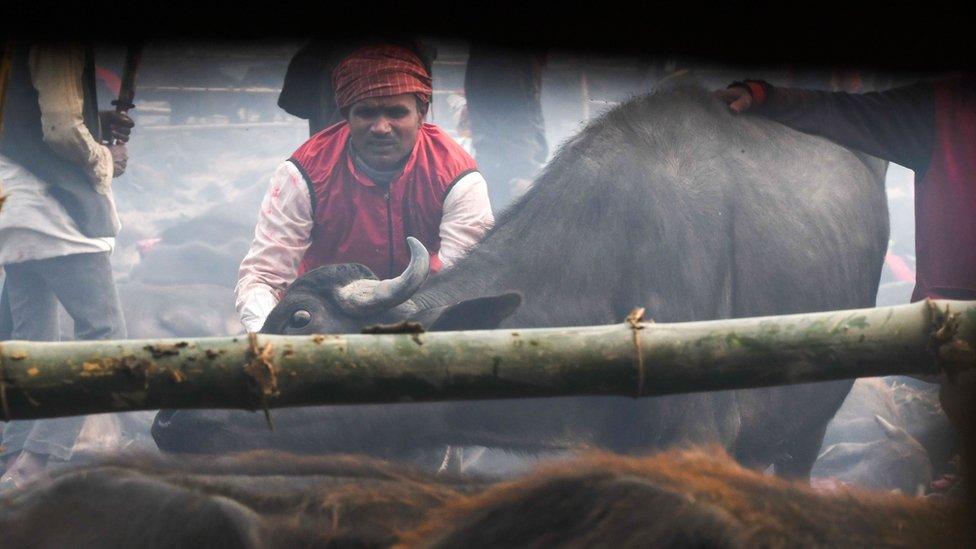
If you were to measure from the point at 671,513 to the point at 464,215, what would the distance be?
7.28 feet

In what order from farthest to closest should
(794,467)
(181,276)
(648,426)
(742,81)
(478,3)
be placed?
(181,276) → (794,467) → (742,81) → (648,426) → (478,3)

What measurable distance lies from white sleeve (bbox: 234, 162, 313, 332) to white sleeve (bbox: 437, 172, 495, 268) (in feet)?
1.69

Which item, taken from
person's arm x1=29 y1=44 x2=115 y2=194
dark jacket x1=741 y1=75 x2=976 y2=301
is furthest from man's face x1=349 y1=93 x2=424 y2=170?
dark jacket x1=741 y1=75 x2=976 y2=301

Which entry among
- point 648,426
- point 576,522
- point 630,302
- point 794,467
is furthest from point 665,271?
point 576,522

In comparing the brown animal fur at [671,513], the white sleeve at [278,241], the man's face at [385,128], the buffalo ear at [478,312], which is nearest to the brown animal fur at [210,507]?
the brown animal fur at [671,513]

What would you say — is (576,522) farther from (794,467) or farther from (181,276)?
(181,276)

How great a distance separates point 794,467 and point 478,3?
2.27 meters

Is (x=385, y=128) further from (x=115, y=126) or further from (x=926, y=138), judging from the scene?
(x=926, y=138)

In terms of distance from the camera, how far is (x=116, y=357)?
1505 mm

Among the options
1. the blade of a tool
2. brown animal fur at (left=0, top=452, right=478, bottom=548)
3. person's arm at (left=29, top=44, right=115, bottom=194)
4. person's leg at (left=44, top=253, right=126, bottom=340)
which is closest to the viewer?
brown animal fur at (left=0, top=452, right=478, bottom=548)

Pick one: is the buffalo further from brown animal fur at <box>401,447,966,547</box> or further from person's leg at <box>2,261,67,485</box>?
brown animal fur at <box>401,447,966,547</box>

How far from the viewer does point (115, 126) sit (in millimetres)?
3479

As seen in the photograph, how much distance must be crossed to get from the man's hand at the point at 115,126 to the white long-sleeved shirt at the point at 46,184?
5 cm

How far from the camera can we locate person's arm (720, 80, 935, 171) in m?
→ 3.37
